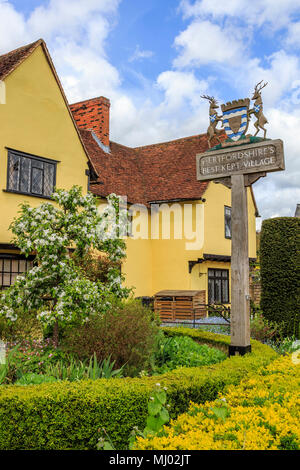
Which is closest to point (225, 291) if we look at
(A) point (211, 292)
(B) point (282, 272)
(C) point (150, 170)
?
(A) point (211, 292)

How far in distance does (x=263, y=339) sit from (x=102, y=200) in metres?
8.86

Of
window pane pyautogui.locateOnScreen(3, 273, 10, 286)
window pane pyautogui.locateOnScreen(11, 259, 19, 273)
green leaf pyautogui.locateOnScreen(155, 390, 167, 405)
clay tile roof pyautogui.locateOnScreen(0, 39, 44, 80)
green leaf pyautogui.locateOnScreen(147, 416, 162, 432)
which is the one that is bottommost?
green leaf pyautogui.locateOnScreen(147, 416, 162, 432)

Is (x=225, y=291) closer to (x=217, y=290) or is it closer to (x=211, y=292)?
(x=217, y=290)

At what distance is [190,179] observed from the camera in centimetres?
1966

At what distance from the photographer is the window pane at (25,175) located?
40.1 feet

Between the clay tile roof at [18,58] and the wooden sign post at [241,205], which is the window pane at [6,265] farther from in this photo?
the wooden sign post at [241,205]

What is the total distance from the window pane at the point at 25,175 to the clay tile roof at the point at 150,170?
4546 mm

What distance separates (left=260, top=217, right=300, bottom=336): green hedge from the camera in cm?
1141

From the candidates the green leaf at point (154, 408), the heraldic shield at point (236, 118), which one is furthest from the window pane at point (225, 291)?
the green leaf at point (154, 408)

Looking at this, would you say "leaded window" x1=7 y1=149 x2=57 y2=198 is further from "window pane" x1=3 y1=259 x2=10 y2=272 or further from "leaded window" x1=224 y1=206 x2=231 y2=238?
"leaded window" x1=224 y1=206 x2=231 y2=238

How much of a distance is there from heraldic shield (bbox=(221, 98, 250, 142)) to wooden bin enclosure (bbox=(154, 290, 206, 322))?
34.5ft

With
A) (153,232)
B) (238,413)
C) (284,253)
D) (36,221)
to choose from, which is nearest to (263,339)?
(284,253)

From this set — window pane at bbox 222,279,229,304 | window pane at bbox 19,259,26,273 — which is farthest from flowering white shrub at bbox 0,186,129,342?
window pane at bbox 222,279,229,304
